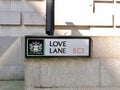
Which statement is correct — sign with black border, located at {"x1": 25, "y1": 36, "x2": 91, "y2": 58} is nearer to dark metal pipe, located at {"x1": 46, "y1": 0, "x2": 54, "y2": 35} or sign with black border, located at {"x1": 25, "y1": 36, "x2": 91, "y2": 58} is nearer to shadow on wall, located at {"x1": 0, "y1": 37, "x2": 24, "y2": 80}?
dark metal pipe, located at {"x1": 46, "y1": 0, "x2": 54, "y2": 35}

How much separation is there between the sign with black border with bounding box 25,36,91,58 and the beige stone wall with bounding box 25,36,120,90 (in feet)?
0.39

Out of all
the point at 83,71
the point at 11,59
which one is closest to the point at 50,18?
the point at 83,71

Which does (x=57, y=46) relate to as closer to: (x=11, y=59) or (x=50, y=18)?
(x=50, y=18)

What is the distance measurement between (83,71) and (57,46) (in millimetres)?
852

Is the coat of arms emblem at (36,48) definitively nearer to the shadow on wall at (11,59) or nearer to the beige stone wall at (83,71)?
the beige stone wall at (83,71)

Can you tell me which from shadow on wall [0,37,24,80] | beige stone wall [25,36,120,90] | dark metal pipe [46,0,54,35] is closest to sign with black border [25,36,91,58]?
beige stone wall [25,36,120,90]

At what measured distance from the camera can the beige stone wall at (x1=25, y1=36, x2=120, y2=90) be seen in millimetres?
6797

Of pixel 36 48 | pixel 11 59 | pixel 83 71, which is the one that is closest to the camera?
pixel 36 48

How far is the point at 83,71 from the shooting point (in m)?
6.91

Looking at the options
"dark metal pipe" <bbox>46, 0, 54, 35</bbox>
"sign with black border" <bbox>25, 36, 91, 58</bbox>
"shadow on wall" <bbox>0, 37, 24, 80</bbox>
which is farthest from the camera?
"shadow on wall" <bbox>0, 37, 24, 80</bbox>

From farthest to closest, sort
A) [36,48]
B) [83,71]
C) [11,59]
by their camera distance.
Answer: [11,59], [83,71], [36,48]

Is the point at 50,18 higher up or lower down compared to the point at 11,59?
higher up

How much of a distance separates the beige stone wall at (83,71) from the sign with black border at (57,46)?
118 mm

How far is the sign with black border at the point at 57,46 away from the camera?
672cm
